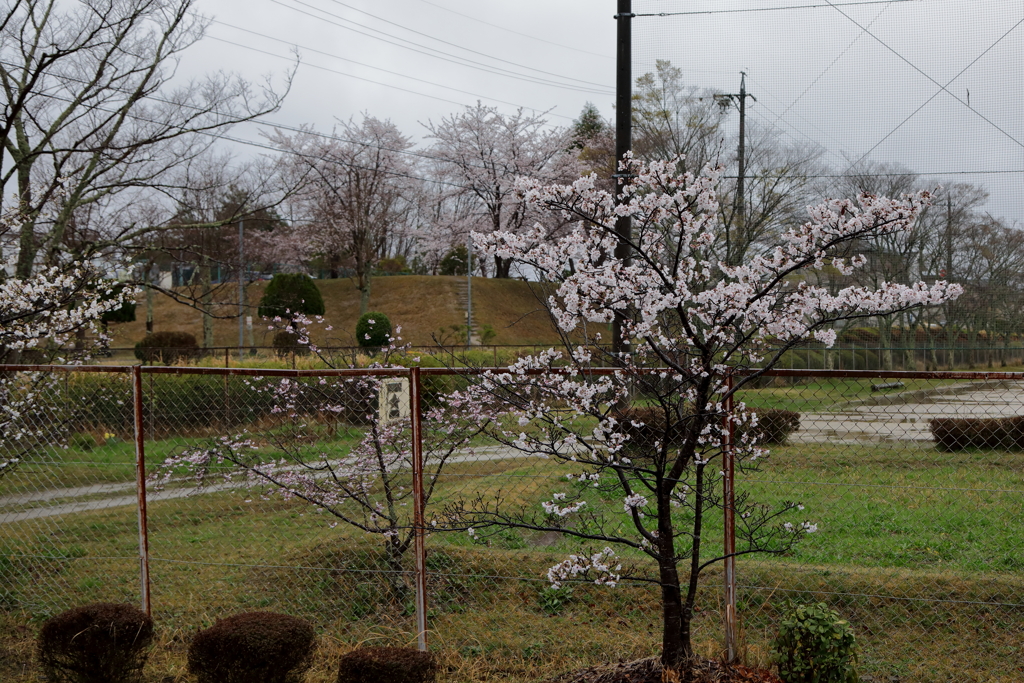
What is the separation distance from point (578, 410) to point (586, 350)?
0.50 metres

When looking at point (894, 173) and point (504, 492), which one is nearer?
point (504, 492)

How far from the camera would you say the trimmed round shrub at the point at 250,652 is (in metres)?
3.23

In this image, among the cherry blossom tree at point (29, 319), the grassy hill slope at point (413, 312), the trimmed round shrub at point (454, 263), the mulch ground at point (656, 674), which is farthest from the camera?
the trimmed round shrub at point (454, 263)

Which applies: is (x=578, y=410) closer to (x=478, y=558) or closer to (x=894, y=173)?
(x=478, y=558)

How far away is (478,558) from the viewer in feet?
16.2

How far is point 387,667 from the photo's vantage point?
313cm

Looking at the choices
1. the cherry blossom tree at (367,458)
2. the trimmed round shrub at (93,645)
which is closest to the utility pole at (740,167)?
the cherry blossom tree at (367,458)

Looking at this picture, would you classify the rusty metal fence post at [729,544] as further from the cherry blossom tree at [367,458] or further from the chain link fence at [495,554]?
the cherry blossom tree at [367,458]

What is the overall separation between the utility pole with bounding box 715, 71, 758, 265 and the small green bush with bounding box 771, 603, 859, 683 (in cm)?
871

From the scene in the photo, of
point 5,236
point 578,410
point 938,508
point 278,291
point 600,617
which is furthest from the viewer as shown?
point 278,291

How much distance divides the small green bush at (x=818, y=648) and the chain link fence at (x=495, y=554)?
0.64 ft

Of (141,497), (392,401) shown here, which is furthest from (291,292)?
(141,497)

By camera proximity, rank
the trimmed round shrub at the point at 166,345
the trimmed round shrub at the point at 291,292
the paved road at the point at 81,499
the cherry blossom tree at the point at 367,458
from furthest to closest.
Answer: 1. the trimmed round shrub at the point at 291,292
2. the trimmed round shrub at the point at 166,345
3. the paved road at the point at 81,499
4. the cherry blossom tree at the point at 367,458

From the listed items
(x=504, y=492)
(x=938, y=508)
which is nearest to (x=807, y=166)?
(x=938, y=508)
